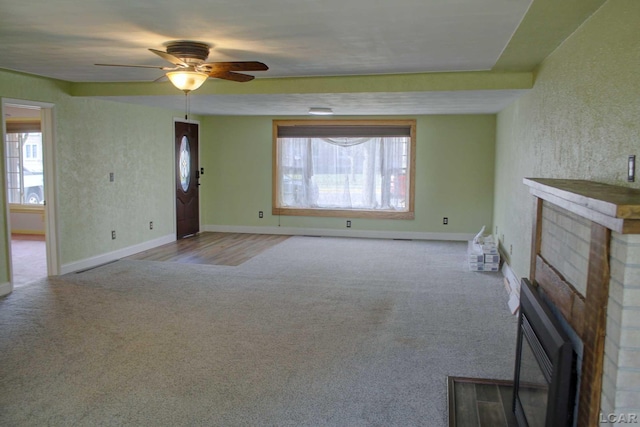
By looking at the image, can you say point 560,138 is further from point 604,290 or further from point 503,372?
point 604,290

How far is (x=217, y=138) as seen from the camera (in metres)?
8.89

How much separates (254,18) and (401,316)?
8.80ft

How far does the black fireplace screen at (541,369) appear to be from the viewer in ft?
5.77

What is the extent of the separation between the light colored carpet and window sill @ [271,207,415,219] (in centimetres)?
257

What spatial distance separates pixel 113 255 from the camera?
6523 mm

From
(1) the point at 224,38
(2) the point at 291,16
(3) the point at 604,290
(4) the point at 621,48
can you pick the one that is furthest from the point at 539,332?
(1) the point at 224,38

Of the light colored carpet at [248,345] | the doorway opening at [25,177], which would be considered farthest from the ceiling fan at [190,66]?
the doorway opening at [25,177]

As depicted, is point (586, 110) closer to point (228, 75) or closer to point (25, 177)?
point (228, 75)

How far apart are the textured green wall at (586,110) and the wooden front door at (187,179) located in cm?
535

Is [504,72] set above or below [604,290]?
above

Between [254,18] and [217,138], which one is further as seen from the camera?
[217,138]

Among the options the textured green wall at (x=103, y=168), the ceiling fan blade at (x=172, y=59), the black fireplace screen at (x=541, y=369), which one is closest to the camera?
the black fireplace screen at (x=541, y=369)

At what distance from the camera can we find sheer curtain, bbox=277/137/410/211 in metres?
8.44

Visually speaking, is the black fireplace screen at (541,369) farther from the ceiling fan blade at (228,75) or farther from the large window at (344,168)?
the large window at (344,168)
